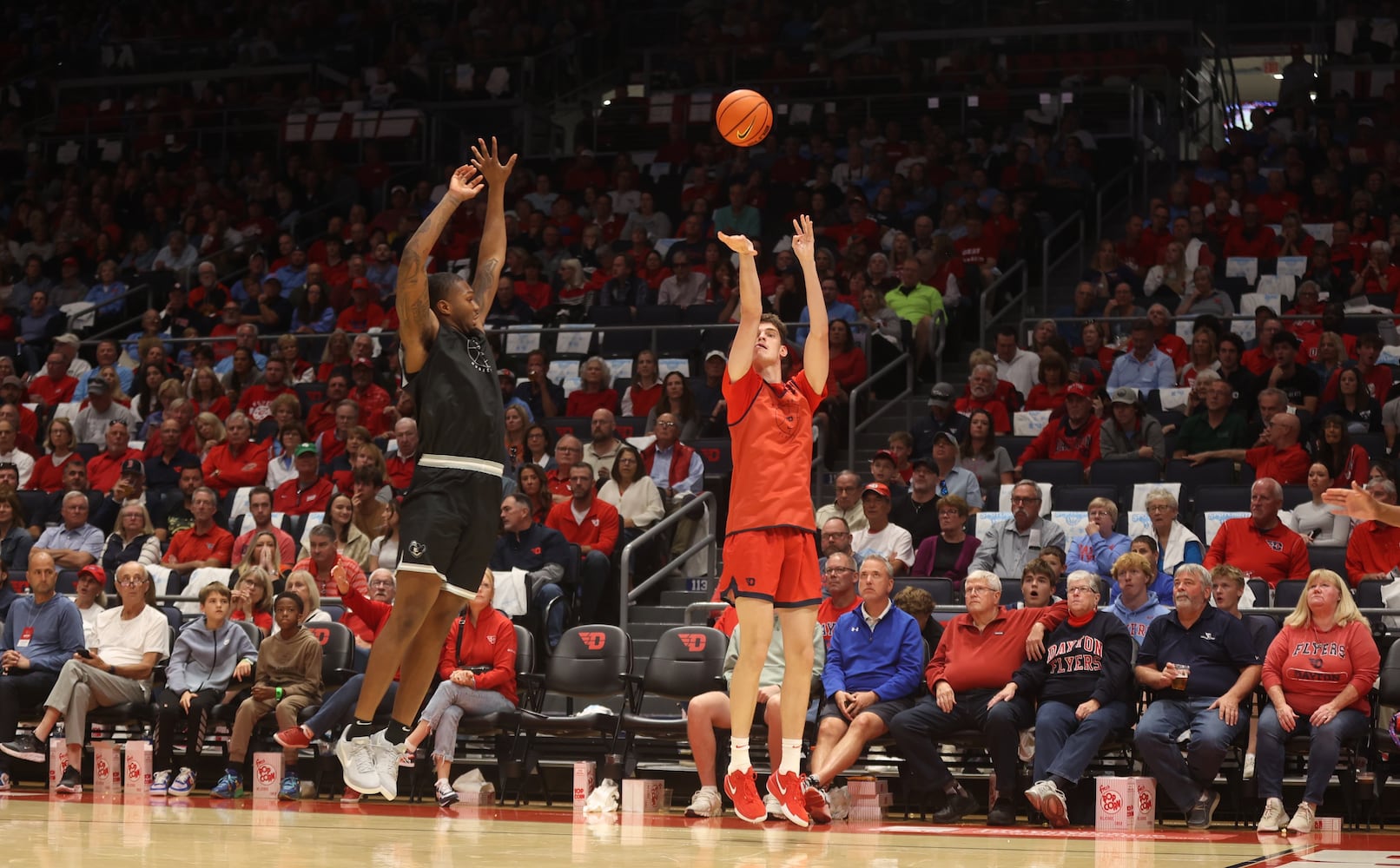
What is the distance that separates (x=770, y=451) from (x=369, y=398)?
8460mm

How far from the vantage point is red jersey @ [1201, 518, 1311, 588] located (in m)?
10.2

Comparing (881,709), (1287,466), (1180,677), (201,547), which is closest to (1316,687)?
(1180,677)

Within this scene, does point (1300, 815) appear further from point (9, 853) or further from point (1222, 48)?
point (1222, 48)

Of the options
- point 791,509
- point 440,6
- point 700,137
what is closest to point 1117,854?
point 791,509

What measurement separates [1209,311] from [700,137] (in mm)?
7845

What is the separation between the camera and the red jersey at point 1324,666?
845cm

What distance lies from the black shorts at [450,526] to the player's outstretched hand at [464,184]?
1.01 m

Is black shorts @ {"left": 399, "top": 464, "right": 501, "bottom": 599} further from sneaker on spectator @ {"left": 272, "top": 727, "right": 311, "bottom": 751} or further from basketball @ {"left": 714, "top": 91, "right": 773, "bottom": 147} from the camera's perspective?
basketball @ {"left": 714, "top": 91, "right": 773, "bottom": 147}

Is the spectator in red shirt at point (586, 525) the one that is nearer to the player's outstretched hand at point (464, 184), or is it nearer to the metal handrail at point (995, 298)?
the metal handrail at point (995, 298)

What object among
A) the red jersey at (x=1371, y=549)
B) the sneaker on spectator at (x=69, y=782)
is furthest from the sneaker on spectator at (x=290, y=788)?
Result: the red jersey at (x=1371, y=549)

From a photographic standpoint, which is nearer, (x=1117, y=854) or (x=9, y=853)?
(x=9, y=853)

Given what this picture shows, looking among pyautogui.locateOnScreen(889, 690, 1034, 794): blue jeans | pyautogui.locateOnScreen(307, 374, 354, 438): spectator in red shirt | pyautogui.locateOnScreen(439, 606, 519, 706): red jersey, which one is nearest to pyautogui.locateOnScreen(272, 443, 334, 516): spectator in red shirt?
pyautogui.locateOnScreen(307, 374, 354, 438): spectator in red shirt

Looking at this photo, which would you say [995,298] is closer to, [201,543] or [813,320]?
[201,543]

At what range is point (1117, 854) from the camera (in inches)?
247
